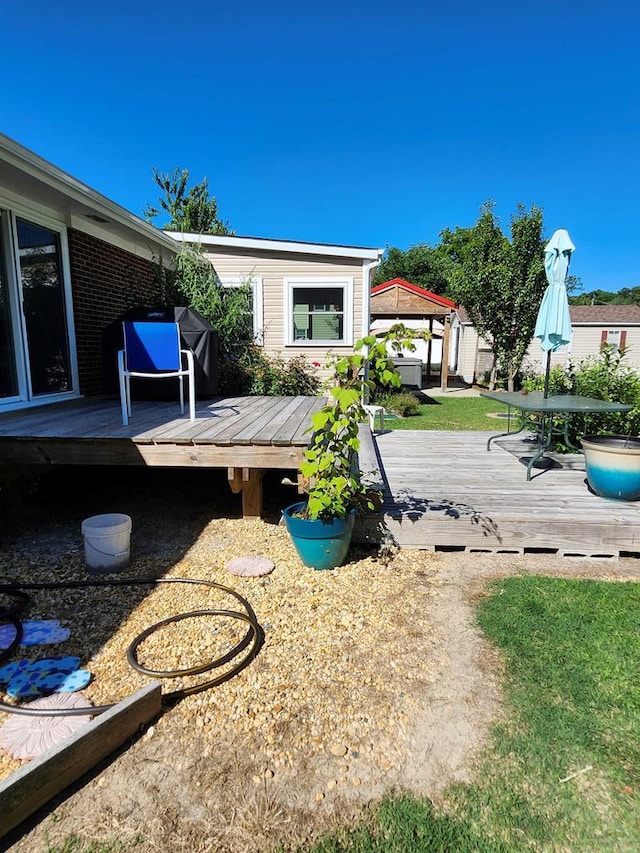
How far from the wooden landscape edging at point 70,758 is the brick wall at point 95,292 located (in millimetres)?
4918

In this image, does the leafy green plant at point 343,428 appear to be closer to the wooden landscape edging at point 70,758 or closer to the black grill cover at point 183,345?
the wooden landscape edging at point 70,758

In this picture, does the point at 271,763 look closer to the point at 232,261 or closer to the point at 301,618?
the point at 301,618

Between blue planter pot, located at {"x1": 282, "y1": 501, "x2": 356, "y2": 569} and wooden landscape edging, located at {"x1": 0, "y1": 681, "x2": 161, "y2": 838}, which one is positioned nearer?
wooden landscape edging, located at {"x1": 0, "y1": 681, "x2": 161, "y2": 838}

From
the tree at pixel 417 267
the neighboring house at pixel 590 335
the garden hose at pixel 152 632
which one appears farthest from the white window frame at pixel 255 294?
the tree at pixel 417 267

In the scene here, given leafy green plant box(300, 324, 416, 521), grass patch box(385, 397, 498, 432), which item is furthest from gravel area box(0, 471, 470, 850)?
grass patch box(385, 397, 498, 432)

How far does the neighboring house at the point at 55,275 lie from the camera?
14.5 feet

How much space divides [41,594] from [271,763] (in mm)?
1808

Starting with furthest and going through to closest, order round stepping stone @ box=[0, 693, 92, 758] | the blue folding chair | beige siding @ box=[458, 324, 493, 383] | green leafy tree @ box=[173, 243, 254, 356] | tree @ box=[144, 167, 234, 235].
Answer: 1. tree @ box=[144, 167, 234, 235]
2. beige siding @ box=[458, 324, 493, 383]
3. green leafy tree @ box=[173, 243, 254, 356]
4. the blue folding chair
5. round stepping stone @ box=[0, 693, 92, 758]

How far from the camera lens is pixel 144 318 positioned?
5.45 m

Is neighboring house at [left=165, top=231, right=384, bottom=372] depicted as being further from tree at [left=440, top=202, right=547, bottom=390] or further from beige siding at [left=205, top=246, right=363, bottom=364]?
tree at [left=440, top=202, right=547, bottom=390]

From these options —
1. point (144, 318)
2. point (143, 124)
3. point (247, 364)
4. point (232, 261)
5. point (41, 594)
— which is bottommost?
point (41, 594)

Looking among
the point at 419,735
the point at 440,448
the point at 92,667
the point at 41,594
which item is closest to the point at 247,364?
the point at 440,448

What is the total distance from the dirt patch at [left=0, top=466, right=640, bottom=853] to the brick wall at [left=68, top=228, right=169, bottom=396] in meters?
3.07

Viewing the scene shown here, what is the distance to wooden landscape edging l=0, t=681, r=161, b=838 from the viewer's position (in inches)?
52.3
